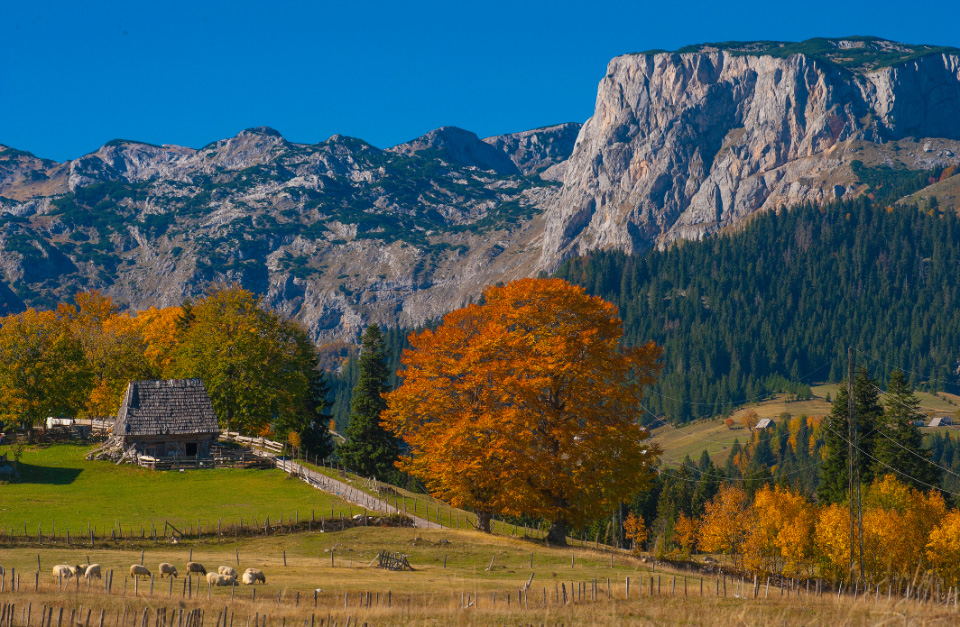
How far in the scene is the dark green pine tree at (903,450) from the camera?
75.8 meters

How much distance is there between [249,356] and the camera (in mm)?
85875

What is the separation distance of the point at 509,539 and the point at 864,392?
133 ft

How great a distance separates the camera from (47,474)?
233 feet

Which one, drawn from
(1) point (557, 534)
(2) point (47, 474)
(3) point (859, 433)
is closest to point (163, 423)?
(2) point (47, 474)

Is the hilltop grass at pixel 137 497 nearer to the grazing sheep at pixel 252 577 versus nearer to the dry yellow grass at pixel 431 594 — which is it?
the dry yellow grass at pixel 431 594

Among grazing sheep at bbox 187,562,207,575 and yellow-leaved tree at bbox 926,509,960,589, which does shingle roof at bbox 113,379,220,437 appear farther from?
yellow-leaved tree at bbox 926,509,960,589

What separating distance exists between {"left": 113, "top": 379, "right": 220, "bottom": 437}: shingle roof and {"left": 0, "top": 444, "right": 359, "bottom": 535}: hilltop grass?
375cm

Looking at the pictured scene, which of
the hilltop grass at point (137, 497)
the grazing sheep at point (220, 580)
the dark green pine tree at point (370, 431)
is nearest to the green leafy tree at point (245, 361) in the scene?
the dark green pine tree at point (370, 431)

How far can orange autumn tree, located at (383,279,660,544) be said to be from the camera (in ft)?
174

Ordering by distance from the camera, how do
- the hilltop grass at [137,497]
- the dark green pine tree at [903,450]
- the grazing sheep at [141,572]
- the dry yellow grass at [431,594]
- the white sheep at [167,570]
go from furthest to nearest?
the dark green pine tree at [903,450]
the hilltop grass at [137,497]
the white sheep at [167,570]
the grazing sheep at [141,572]
the dry yellow grass at [431,594]

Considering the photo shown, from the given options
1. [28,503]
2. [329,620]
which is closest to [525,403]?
[329,620]

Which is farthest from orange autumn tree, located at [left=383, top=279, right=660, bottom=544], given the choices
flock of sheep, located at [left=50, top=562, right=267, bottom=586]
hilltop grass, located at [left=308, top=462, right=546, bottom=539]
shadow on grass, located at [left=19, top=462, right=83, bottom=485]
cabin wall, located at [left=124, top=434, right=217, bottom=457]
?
shadow on grass, located at [left=19, top=462, right=83, bottom=485]

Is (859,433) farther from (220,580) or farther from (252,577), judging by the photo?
(220,580)

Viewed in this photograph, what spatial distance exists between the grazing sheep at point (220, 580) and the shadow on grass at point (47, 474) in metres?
36.4
